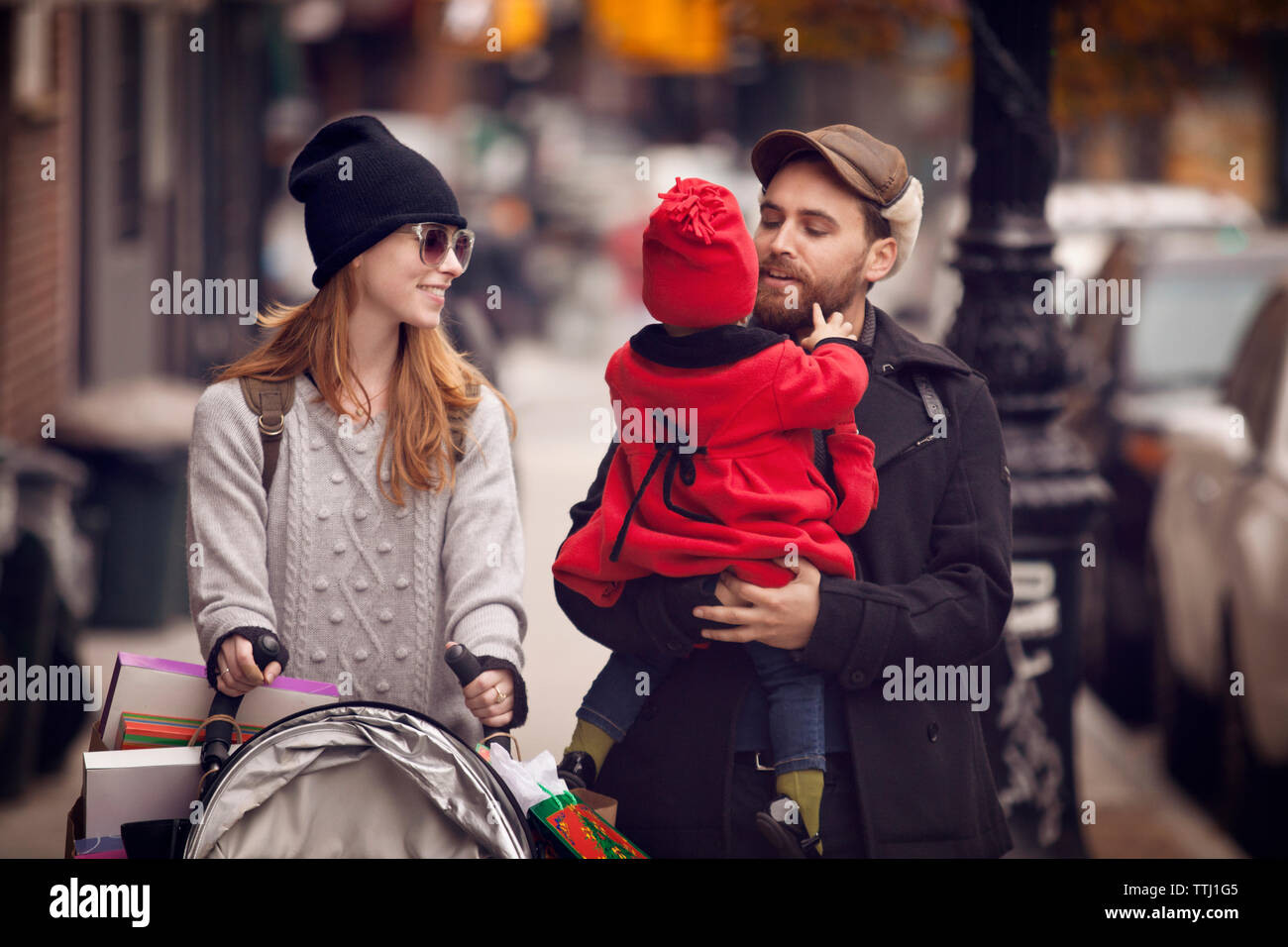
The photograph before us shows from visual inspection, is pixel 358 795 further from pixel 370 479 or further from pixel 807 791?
pixel 807 791

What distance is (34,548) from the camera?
652 cm

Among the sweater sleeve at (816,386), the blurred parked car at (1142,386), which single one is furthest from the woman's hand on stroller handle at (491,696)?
the blurred parked car at (1142,386)

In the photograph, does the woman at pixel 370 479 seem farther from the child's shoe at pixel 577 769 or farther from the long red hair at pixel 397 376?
the child's shoe at pixel 577 769

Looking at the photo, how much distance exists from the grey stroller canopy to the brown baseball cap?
1.25 meters

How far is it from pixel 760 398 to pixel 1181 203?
9311 mm

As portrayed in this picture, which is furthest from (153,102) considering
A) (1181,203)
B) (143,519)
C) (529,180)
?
(529,180)

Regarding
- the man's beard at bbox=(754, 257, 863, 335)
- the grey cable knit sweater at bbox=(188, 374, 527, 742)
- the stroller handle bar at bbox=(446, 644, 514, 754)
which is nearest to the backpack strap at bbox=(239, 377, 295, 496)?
the grey cable knit sweater at bbox=(188, 374, 527, 742)

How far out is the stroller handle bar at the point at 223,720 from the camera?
9.48 ft

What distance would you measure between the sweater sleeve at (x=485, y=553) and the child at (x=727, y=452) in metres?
0.13

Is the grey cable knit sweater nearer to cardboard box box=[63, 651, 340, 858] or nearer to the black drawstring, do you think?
cardboard box box=[63, 651, 340, 858]

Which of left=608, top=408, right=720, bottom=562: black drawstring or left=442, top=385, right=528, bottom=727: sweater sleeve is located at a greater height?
left=608, top=408, right=720, bottom=562: black drawstring

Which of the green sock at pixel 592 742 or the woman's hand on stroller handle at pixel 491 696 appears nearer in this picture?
the woman's hand on stroller handle at pixel 491 696

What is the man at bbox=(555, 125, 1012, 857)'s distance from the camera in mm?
2912
